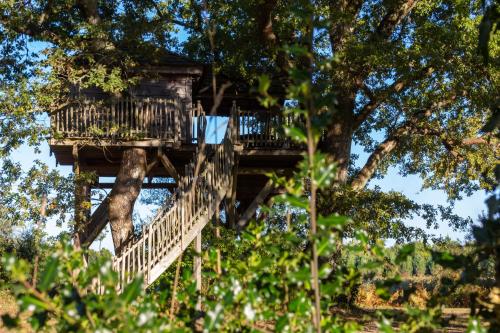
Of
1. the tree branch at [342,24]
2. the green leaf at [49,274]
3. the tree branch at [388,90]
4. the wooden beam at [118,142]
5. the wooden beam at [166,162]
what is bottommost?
the green leaf at [49,274]

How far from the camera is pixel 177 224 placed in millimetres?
15914

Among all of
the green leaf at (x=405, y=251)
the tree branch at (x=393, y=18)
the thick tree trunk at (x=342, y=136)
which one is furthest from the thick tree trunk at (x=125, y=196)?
the green leaf at (x=405, y=251)

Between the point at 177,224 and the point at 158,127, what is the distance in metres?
3.47

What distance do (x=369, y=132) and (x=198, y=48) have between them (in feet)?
21.1

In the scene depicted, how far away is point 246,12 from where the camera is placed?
19.4 meters

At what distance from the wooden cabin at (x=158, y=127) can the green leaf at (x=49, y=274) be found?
13.9 meters

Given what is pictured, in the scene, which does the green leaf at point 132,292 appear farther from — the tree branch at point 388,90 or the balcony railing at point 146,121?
the tree branch at point 388,90

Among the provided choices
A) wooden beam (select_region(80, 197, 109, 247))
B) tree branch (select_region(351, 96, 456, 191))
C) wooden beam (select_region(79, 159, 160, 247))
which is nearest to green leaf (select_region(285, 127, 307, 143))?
wooden beam (select_region(79, 159, 160, 247))

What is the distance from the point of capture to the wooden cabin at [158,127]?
56.5 ft

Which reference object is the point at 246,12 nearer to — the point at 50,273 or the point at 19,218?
the point at 19,218

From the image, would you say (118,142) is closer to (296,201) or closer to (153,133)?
(153,133)

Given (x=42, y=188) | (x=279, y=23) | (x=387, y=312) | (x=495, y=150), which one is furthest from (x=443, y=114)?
(x=387, y=312)

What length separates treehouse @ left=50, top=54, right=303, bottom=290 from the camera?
15.9 m

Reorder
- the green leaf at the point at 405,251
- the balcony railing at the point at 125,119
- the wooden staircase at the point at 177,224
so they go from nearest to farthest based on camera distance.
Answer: the green leaf at the point at 405,251
the wooden staircase at the point at 177,224
the balcony railing at the point at 125,119
